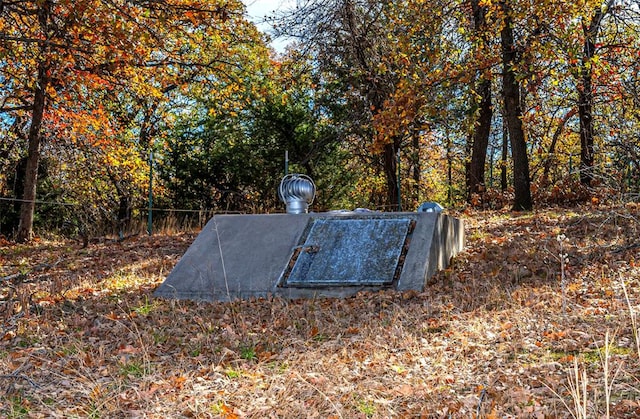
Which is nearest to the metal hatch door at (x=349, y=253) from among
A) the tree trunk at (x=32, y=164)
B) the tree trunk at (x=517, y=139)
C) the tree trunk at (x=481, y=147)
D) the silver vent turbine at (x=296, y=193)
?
the silver vent turbine at (x=296, y=193)

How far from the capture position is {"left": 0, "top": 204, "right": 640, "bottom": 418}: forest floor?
12.3ft

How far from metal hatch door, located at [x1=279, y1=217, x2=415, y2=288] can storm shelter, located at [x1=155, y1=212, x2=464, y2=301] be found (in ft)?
0.04

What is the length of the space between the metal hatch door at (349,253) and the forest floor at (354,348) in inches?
15.9

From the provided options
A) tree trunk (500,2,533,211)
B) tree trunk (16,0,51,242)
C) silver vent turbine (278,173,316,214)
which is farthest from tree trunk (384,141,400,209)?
silver vent turbine (278,173,316,214)

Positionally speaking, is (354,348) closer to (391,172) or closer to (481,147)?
(481,147)

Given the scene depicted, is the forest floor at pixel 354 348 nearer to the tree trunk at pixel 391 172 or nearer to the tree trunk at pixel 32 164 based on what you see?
the tree trunk at pixel 32 164

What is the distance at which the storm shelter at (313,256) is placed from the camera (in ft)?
23.2

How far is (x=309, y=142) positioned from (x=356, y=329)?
42.1ft

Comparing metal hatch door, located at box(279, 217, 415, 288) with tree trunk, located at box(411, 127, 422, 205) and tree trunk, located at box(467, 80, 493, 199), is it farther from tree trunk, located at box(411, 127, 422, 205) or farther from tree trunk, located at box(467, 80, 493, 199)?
tree trunk, located at box(411, 127, 422, 205)

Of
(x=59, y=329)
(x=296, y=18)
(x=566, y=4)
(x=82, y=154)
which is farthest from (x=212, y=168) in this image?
(x=59, y=329)

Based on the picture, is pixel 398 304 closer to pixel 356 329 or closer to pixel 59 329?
pixel 356 329

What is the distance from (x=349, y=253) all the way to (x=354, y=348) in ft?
8.26

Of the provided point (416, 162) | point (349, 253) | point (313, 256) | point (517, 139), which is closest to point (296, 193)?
point (313, 256)

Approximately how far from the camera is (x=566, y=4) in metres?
11.0
